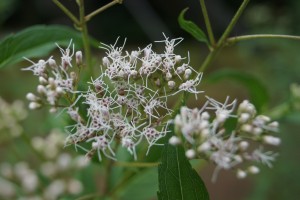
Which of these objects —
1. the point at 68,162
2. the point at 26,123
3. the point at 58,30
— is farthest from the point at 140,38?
the point at 58,30

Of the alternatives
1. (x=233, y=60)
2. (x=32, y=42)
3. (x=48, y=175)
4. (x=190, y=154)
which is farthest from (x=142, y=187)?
(x=233, y=60)

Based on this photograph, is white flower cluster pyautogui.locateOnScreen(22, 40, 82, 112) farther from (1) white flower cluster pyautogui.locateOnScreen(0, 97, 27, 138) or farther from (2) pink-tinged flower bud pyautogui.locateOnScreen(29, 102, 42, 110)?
(1) white flower cluster pyautogui.locateOnScreen(0, 97, 27, 138)

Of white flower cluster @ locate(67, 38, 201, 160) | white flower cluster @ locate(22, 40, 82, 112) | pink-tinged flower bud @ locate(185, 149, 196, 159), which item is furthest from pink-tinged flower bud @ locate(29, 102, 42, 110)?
pink-tinged flower bud @ locate(185, 149, 196, 159)

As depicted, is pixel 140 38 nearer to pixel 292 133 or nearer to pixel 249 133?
pixel 292 133

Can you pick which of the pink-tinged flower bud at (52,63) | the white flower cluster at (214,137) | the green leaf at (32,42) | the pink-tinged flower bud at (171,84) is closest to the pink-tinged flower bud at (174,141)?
the white flower cluster at (214,137)

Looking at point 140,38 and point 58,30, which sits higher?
point 140,38

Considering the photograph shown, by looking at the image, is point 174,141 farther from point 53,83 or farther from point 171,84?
point 53,83
